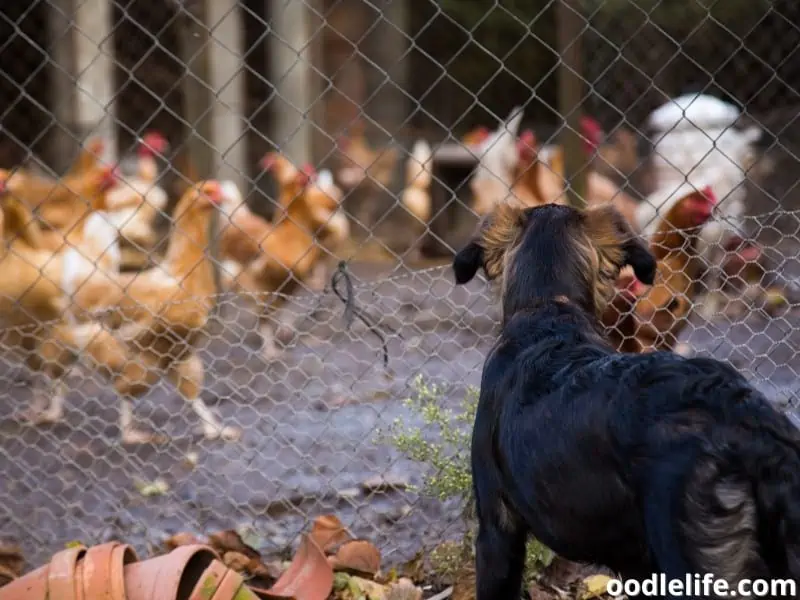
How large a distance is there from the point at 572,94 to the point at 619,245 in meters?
1.80

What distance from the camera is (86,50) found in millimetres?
9094

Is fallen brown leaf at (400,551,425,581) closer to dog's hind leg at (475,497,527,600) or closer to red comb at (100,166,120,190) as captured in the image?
dog's hind leg at (475,497,527,600)

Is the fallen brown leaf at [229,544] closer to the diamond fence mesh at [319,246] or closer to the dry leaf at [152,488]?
the diamond fence mesh at [319,246]

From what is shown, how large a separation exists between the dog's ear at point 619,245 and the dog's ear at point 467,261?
0.24 m

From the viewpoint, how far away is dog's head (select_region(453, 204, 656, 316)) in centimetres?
223

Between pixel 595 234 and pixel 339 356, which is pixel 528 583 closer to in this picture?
pixel 595 234

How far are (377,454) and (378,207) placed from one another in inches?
322

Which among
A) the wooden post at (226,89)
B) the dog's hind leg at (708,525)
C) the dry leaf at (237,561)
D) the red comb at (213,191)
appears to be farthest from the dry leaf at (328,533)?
the wooden post at (226,89)

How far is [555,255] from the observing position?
2.25 m

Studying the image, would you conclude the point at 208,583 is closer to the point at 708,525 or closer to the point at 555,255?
the point at 555,255

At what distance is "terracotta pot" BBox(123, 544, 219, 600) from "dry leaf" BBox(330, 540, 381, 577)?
40 centimetres

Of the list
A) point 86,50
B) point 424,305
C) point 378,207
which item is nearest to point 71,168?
point 86,50

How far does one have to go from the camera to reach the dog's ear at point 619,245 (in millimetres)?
2311

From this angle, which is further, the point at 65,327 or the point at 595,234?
the point at 65,327
